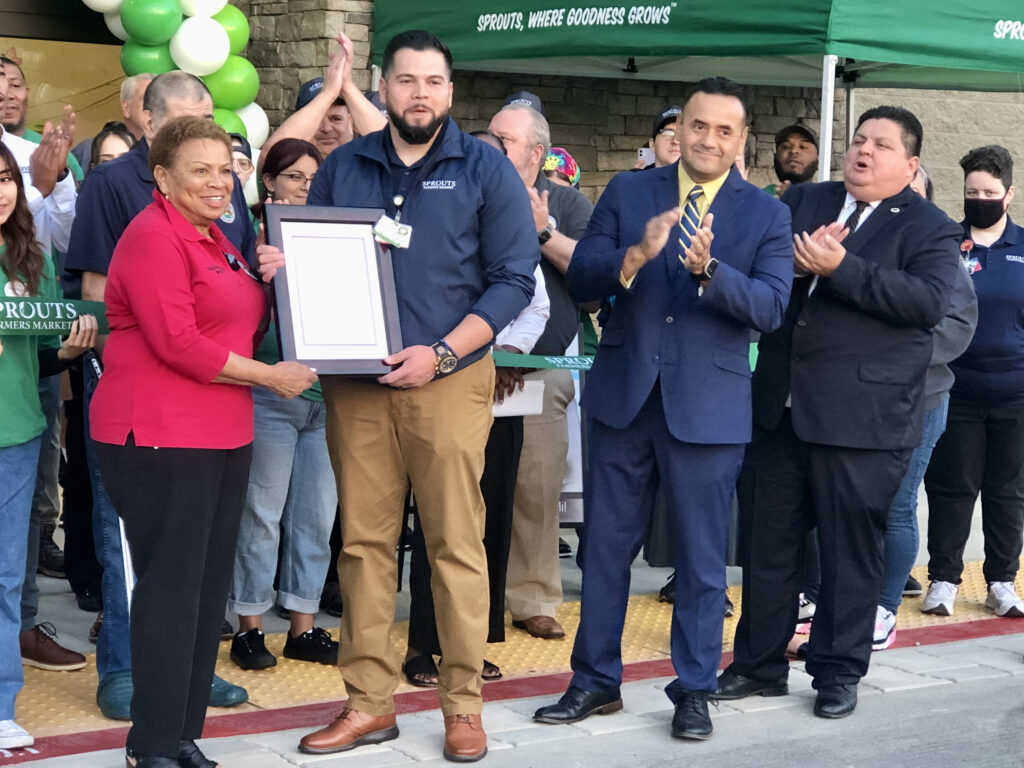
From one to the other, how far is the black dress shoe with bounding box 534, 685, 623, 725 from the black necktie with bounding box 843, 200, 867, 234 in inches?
73.4

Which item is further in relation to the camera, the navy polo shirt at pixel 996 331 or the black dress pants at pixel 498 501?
the navy polo shirt at pixel 996 331

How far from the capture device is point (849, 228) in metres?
5.33

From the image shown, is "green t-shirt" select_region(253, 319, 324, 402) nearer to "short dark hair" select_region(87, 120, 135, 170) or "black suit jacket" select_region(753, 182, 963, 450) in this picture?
"short dark hair" select_region(87, 120, 135, 170)

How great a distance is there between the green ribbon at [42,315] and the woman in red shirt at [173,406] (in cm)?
51

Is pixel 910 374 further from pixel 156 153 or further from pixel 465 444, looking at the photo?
pixel 156 153

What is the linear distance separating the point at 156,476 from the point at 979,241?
4623mm

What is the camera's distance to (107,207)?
4762 millimetres

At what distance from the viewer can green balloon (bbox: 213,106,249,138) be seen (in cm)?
862

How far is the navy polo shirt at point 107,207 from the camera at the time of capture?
4766 mm

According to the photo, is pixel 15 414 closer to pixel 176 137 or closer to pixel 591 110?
pixel 176 137

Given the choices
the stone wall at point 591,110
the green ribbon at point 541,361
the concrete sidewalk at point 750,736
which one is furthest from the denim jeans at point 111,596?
the stone wall at point 591,110

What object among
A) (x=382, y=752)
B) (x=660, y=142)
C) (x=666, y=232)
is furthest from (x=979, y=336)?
(x=382, y=752)

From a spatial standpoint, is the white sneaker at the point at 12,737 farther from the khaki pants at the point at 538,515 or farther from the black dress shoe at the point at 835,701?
the black dress shoe at the point at 835,701

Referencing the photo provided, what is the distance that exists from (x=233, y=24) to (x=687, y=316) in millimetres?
5067
